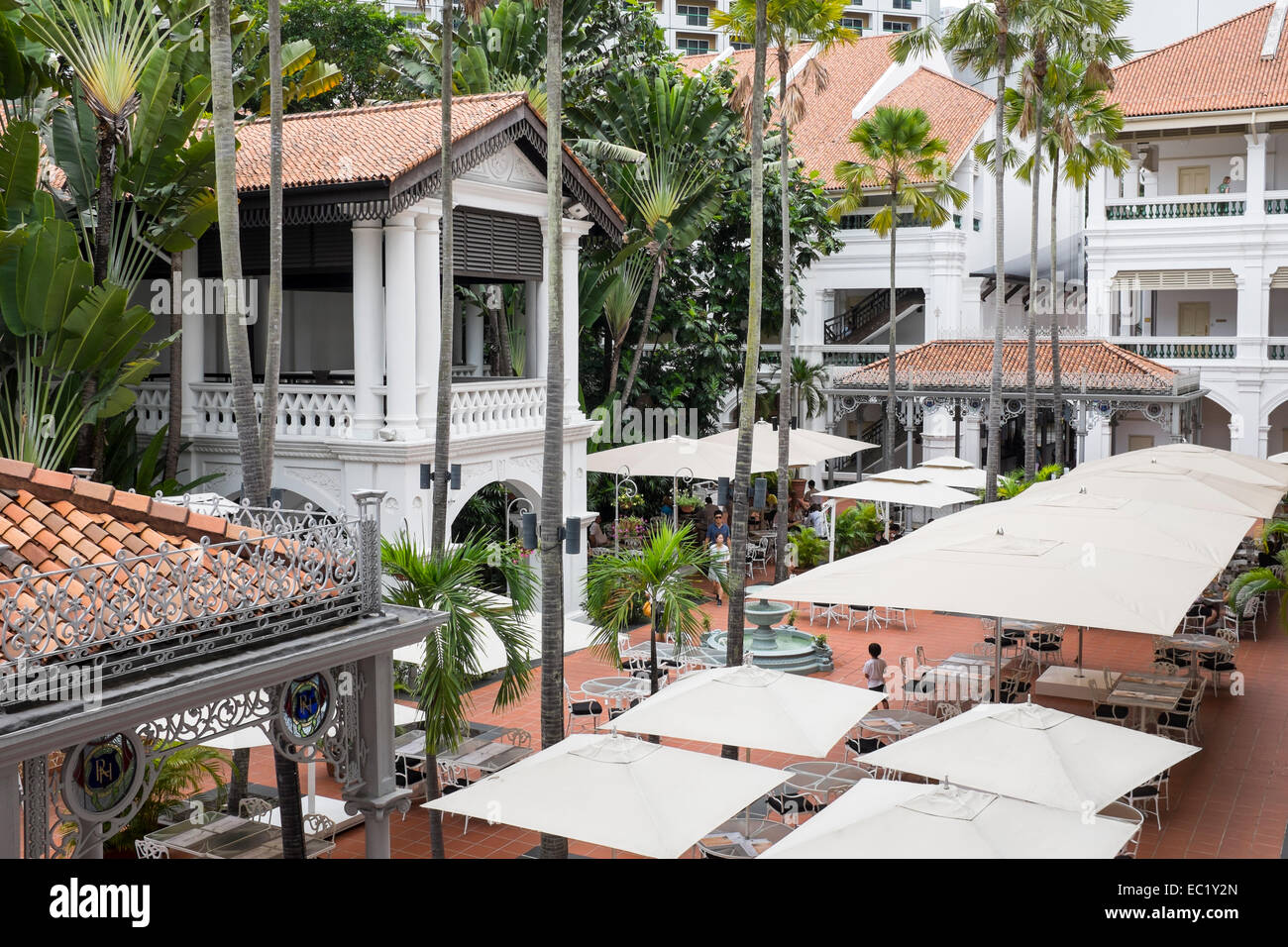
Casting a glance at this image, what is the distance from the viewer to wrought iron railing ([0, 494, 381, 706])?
741cm

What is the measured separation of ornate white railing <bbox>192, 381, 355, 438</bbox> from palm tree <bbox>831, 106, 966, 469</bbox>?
1715 cm

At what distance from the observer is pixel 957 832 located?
849 cm

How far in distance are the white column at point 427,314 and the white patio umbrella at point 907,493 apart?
889cm

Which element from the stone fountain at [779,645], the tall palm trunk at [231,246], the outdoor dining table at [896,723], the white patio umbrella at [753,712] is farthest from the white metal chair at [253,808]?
the stone fountain at [779,645]

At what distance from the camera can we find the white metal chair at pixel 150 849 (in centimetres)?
1198

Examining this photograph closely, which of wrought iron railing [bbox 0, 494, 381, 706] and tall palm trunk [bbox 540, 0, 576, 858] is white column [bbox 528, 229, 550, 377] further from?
wrought iron railing [bbox 0, 494, 381, 706]

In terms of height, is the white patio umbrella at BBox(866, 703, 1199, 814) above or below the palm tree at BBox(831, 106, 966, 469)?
below

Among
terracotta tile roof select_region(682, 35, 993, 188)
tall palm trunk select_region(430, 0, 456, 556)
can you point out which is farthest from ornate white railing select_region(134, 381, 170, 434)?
terracotta tile roof select_region(682, 35, 993, 188)

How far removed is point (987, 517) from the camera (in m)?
15.4

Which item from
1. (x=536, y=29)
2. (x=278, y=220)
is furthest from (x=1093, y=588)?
→ (x=536, y=29)

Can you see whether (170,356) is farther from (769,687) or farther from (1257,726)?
(1257,726)

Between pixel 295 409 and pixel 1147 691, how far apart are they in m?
12.1

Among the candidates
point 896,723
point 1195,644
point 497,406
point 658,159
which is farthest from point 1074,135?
point 896,723

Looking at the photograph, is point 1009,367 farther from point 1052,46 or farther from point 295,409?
point 295,409
